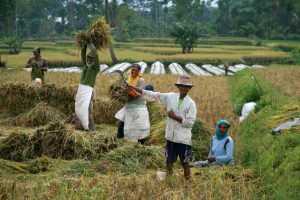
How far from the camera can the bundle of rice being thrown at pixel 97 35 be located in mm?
7230

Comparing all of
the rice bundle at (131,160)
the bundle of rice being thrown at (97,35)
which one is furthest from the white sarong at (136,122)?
the bundle of rice being thrown at (97,35)

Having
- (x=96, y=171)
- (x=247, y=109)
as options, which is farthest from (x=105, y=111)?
(x=96, y=171)

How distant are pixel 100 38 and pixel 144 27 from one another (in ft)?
176

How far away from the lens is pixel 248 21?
53719 mm

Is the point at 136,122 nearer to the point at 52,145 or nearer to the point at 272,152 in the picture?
the point at 52,145

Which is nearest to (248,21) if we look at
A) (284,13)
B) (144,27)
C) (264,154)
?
(284,13)

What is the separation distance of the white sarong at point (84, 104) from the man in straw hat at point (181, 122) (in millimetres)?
2606

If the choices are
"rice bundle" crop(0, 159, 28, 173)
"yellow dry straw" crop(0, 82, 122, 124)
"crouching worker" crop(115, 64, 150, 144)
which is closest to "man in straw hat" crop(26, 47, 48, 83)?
"yellow dry straw" crop(0, 82, 122, 124)

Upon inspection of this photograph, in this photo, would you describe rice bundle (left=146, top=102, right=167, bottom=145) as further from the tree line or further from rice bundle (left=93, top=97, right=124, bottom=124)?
the tree line

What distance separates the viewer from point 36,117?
7867 mm

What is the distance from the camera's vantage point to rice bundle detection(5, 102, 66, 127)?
784cm

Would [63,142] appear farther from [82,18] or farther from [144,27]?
[82,18]

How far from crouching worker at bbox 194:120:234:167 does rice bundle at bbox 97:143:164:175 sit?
1.93 ft

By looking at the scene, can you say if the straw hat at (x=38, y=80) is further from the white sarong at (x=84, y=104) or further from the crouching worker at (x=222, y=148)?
the crouching worker at (x=222, y=148)
